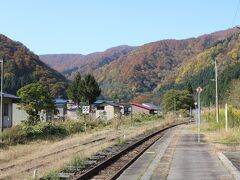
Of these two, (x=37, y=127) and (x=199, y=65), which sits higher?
(x=199, y=65)

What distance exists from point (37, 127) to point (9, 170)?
64.8 feet

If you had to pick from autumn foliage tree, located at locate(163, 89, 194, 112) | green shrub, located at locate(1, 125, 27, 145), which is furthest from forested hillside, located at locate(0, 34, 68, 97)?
green shrub, located at locate(1, 125, 27, 145)

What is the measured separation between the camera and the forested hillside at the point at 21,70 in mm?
104688

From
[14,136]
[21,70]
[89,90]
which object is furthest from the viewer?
[21,70]

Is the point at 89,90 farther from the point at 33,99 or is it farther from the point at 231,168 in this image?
the point at 231,168

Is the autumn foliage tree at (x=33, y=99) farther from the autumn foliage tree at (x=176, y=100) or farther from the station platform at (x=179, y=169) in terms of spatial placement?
the autumn foliage tree at (x=176, y=100)

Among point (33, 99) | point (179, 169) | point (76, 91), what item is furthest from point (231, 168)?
point (76, 91)

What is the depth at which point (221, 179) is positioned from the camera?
11.6 meters

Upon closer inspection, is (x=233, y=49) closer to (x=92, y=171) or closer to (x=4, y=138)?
(x=4, y=138)

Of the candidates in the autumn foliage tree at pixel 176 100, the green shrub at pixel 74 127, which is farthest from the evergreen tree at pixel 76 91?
the green shrub at pixel 74 127

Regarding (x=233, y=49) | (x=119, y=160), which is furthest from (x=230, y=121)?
(x=233, y=49)

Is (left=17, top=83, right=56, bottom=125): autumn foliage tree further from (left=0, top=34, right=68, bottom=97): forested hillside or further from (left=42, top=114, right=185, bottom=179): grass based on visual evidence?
(left=0, top=34, right=68, bottom=97): forested hillside

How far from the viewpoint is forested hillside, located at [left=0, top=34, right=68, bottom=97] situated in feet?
343

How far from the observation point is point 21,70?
362 ft
